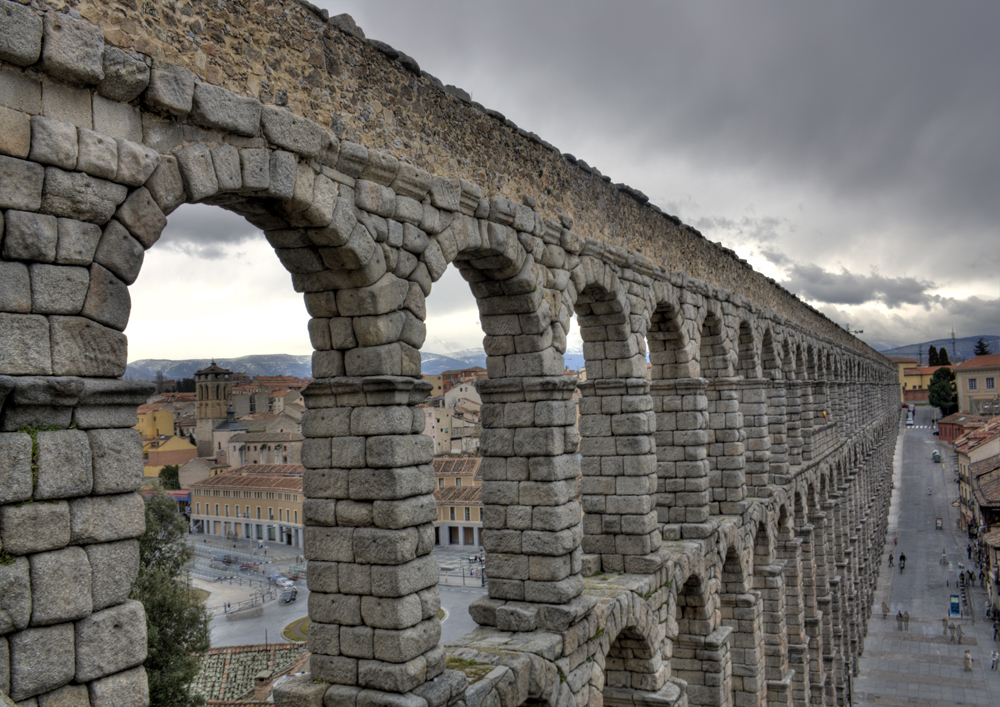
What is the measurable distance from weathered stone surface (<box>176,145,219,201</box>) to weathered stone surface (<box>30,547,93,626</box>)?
2.28m

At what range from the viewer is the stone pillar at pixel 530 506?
889 cm

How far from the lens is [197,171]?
5246 millimetres

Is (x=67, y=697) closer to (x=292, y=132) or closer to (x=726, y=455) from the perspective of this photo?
(x=292, y=132)

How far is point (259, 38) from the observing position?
5926mm

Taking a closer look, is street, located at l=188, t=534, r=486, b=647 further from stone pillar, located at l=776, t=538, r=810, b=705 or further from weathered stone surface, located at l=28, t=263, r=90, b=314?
weathered stone surface, located at l=28, t=263, r=90, b=314

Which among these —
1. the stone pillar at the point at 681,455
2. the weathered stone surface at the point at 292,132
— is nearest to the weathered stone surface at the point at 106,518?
the weathered stone surface at the point at 292,132

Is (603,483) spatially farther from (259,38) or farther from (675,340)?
(259,38)

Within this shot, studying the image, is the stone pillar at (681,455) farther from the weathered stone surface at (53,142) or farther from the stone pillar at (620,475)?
the weathered stone surface at (53,142)

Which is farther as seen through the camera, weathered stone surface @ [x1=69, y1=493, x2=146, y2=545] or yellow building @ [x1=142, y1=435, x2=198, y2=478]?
yellow building @ [x1=142, y1=435, x2=198, y2=478]

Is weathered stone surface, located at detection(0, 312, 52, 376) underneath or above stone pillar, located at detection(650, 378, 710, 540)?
above

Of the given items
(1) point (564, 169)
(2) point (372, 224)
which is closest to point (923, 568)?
(1) point (564, 169)

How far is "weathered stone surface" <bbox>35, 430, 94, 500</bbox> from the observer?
4297 mm

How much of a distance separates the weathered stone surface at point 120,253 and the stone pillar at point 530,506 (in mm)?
4842

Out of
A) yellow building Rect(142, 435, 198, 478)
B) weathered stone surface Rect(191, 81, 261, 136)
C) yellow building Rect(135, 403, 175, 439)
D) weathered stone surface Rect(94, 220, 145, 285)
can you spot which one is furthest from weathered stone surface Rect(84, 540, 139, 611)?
yellow building Rect(135, 403, 175, 439)
